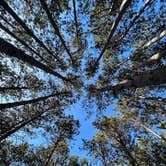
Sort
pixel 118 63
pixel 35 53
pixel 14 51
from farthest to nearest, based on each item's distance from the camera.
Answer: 1. pixel 118 63
2. pixel 35 53
3. pixel 14 51

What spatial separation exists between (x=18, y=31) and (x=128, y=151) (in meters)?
9.07

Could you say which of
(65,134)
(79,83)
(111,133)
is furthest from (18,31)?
(111,133)

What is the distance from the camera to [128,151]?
44.2 feet

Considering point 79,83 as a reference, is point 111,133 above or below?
below

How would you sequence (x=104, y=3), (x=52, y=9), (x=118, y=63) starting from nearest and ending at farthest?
(x=52, y=9), (x=104, y=3), (x=118, y=63)

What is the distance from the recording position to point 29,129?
1298cm

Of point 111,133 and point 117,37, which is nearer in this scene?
point 117,37

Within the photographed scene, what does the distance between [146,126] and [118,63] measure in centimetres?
425

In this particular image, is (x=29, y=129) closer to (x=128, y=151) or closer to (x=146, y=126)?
(x=128, y=151)

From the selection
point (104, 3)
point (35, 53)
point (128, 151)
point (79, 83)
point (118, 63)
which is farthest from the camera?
point (79, 83)

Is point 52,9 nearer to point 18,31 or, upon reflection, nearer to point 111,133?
point 18,31

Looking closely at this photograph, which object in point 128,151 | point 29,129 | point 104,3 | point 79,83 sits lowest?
point 128,151

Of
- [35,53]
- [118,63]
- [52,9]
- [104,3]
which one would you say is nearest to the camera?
[52,9]

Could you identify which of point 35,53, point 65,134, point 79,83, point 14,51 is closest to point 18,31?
point 35,53
